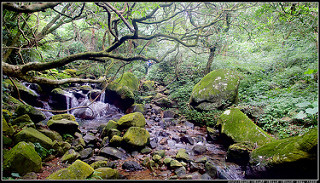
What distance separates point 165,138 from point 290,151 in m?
3.80

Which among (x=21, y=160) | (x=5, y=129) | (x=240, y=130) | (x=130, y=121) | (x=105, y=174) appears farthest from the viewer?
(x=130, y=121)

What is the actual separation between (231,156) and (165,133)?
2793 mm

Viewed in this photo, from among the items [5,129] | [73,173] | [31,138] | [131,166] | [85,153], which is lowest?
[85,153]

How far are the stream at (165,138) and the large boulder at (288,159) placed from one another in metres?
0.57

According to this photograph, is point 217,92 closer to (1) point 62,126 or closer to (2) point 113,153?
(2) point 113,153

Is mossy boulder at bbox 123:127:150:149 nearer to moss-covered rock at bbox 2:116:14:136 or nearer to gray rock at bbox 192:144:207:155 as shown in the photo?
gray rock at bbox 192:144:207:155

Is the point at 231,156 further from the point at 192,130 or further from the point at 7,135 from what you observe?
the point at 7,135

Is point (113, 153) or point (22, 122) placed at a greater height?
point (22, 122)

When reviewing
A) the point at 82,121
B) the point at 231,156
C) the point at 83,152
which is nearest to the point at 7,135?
the point at 83,152

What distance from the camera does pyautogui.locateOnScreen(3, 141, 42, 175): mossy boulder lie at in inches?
96.1

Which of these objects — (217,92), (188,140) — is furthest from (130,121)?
(217,92)

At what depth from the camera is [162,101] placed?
9844 millimetres

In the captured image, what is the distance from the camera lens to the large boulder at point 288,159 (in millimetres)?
2070

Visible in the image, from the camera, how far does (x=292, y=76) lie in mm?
6734
